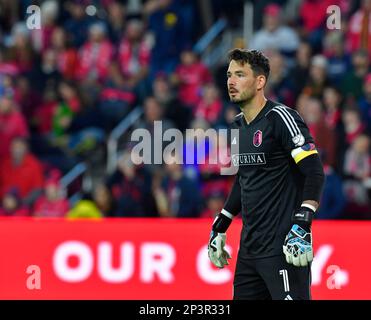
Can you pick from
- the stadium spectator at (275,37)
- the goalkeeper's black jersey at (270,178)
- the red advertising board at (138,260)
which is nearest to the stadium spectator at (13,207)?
the red advertising board at (138,260)

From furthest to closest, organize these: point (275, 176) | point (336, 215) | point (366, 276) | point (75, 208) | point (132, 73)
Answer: point (132, 73)
point (75, 208)
point (336, 215)
point (366, 276)
point (275, 176)

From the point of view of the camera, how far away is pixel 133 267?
420 inches

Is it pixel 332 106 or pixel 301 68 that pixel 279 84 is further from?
pixel 332 106

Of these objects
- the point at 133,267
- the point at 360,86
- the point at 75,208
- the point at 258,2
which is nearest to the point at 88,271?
the point at 133,267

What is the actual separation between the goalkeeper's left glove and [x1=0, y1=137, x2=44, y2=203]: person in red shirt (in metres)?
7.27

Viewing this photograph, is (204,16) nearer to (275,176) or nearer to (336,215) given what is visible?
(336,215)

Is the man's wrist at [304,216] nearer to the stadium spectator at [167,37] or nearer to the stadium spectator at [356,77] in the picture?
the stadium spectator at [356,77]

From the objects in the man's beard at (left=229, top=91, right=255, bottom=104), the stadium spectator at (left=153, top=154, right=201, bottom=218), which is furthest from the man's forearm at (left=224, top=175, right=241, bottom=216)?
the stadium spectator at (left=153, top=154, right=201, bottom=218)

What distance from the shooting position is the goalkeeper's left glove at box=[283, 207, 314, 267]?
646 centimetres

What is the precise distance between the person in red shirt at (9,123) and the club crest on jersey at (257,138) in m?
7.56

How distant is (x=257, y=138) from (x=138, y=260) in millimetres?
4048

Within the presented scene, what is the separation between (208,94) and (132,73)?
1.71 metres

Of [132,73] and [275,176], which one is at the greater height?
[132,73]

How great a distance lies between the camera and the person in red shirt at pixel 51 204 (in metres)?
12.9
